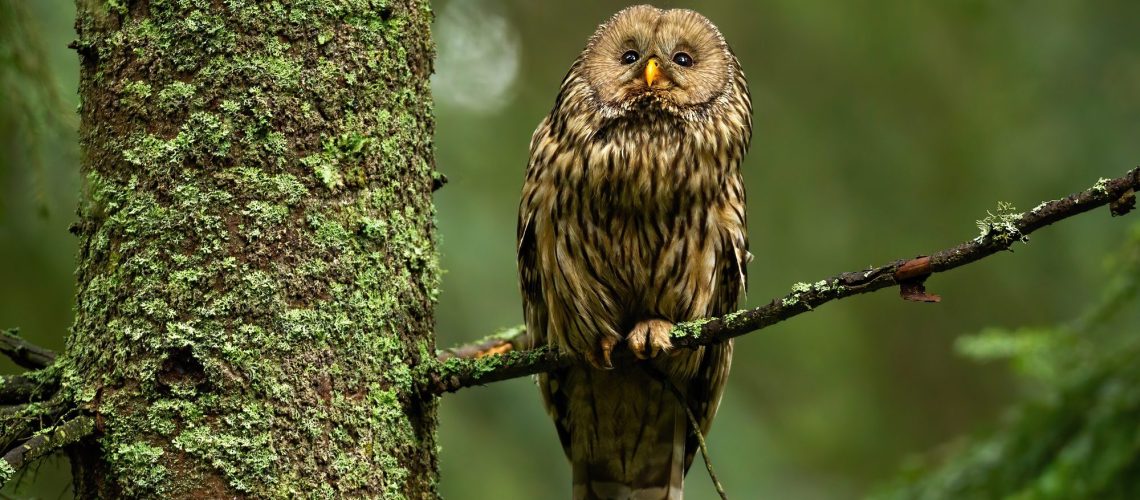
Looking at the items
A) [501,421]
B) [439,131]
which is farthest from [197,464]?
[439,131]

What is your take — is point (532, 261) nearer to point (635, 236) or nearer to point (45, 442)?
point (635, 236)

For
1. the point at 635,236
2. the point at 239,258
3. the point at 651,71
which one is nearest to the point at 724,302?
the point at 635,236

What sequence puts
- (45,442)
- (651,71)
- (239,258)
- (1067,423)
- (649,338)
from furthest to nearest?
1. (1067,423)
2. (651,71)
3. (649,338)
4. (239,258)
5. (45,442)

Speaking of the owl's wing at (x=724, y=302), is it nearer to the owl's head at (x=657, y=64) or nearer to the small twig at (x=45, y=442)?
the owl's head at (x=657, y=64)

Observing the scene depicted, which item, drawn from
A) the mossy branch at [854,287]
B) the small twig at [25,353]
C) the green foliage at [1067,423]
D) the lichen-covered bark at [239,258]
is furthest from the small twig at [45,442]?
the green foliage at [1067,423]

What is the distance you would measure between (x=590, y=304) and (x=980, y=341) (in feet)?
4.98

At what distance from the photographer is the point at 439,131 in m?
5.88

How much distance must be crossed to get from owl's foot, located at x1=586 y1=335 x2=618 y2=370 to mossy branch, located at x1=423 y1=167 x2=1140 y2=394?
23 cm

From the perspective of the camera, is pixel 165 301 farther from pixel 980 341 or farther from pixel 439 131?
pixel 439 131

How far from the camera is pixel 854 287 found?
2.05 metres

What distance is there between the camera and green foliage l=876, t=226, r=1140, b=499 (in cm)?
308

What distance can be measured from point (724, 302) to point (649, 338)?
374 mm

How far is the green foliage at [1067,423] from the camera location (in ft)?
10.1

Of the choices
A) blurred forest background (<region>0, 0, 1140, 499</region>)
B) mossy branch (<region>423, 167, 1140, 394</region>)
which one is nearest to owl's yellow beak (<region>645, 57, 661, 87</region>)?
mossy branch (<region>423, 167, 1140, 394</region>)
